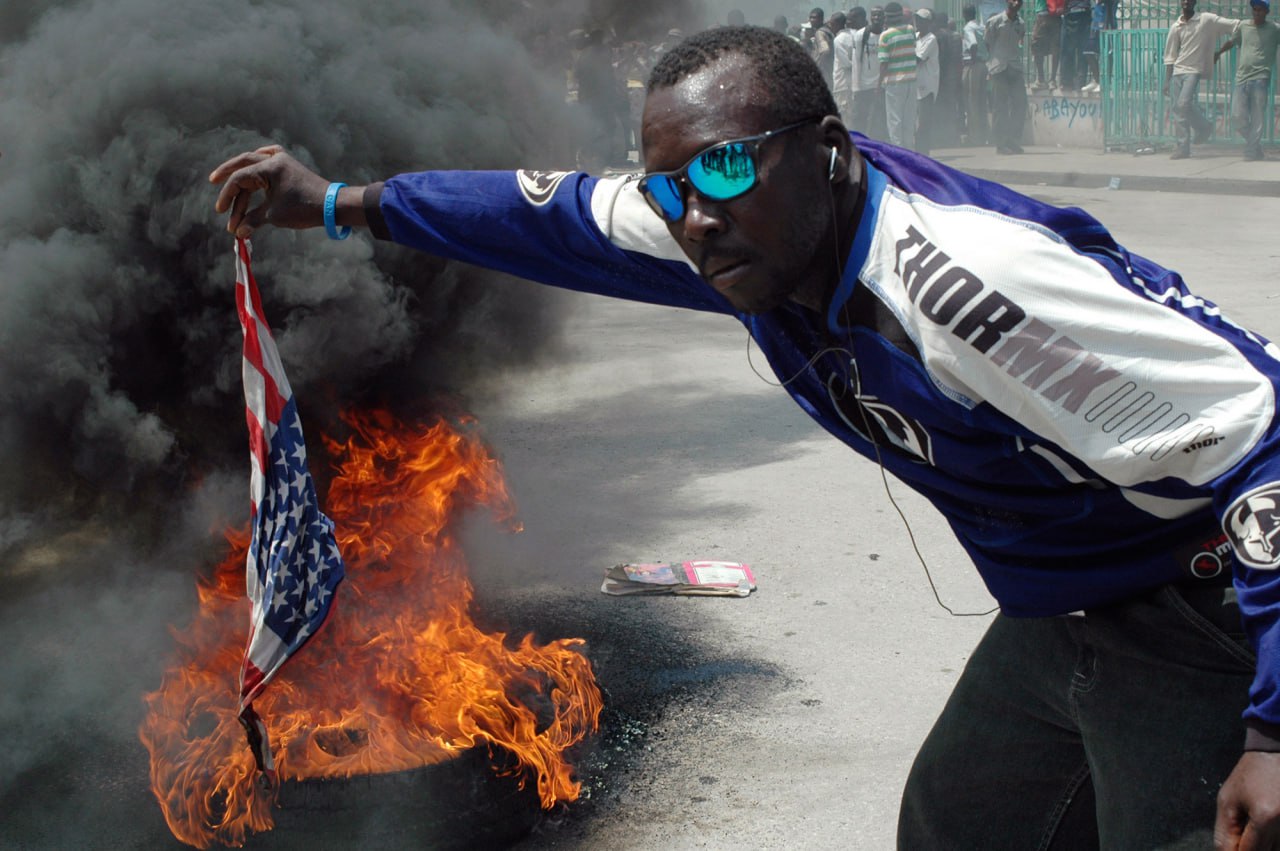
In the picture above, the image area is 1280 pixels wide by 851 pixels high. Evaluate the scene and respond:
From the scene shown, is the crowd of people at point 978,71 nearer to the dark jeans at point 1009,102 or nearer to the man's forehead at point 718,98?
the dark jeans at point 1009,102

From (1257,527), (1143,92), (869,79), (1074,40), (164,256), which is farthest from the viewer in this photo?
(1074,40)

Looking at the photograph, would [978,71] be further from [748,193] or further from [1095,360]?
[1095,360]

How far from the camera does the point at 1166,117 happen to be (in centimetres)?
1634

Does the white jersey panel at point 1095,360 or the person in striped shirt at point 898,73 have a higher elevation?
the white jersey panel at point 1095,360

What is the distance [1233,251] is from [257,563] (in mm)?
9189

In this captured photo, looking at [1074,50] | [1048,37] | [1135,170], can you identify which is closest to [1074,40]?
[1074,50]

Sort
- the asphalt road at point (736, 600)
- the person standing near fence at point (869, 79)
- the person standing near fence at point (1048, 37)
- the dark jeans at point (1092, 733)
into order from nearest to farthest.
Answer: the dark jeans at point (1092, 733), the asphalt road at point (736, 600), the person standing near fence at point (869, 79), the person standing near fence at point (1048, 37)

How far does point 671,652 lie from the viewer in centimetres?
394

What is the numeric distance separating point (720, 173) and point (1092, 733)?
92 cm

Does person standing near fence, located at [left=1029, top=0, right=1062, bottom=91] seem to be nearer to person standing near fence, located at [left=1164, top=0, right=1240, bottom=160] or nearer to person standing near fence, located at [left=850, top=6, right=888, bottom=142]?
person standing near fence, located at [left=1164, top=0, right=1240, bottom=160]

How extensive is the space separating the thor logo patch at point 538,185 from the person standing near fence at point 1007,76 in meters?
16.3

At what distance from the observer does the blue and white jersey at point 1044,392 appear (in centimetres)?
148

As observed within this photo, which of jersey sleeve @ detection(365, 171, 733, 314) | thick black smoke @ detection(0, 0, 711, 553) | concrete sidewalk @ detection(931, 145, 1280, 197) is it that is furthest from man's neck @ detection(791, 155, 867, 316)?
concrete sidewalk @ detection(931, 145, 1280, 197)

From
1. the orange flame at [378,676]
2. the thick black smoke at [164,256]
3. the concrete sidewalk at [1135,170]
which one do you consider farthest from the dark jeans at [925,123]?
the orange flame at [378,676]
